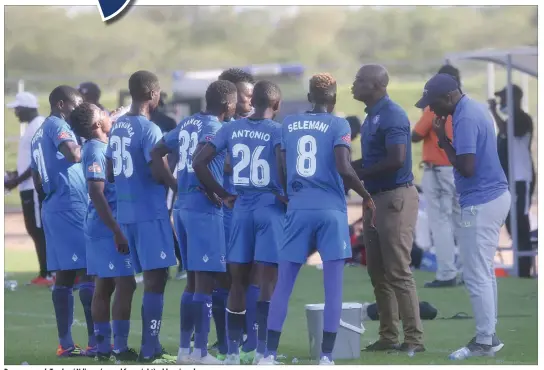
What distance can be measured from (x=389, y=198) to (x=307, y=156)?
1.12 meters

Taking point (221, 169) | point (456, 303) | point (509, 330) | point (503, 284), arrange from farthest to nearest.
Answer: point (503, 284) < point (456, 303) < point (509, 330) < point (221, 169)

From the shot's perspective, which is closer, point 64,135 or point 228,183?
point 228,183

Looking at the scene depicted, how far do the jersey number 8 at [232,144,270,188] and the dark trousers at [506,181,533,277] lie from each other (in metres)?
6.68

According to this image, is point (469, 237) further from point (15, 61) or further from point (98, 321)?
point (15, 61)

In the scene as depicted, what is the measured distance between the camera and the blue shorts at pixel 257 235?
8461 mm

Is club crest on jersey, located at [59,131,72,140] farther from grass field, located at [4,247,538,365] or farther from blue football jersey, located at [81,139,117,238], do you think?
grass field, located at [4,247,538,365]

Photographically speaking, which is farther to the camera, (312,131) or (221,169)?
(221,169)

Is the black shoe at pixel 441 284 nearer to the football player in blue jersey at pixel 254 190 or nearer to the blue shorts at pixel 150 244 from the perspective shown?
the football player in blue jersey at pixel 254 190

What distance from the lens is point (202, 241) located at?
851 cm

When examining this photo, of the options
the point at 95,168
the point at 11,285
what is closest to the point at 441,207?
the point at 11,285

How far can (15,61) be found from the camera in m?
54.0

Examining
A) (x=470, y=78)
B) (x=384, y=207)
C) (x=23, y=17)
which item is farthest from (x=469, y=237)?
(x=23, y=17)

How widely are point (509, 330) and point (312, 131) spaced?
10.7ft

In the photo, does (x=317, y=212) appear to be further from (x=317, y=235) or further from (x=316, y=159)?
(x=316, y=159)
